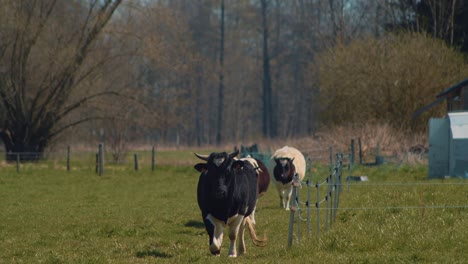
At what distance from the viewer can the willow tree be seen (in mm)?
42000

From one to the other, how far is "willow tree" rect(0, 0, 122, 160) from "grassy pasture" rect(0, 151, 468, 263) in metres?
13.2

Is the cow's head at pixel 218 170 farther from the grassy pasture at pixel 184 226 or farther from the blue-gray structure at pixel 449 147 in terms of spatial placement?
the blue-gray structure at pixel 449 147

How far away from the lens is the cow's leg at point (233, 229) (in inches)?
505

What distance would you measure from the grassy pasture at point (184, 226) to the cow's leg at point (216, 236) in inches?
7.9

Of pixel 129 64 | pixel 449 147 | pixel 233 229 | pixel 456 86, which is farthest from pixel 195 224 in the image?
pixel 129 64

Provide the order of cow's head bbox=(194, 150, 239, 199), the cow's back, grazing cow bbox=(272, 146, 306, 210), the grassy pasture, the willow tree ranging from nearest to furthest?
the grassy pasture, cow's head bbox=(194, 150, 239, 199), grazing cow bbox=(272, 146, 306, 210), the cow's back, the willow tree

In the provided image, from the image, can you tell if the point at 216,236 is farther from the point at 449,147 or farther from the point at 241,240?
the point at 449,147

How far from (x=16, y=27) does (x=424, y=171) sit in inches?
885

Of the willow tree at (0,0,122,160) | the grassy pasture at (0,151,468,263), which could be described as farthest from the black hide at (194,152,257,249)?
the willow tree at (0,0,122,160)

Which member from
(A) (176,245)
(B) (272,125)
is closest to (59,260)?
(A) (176,245)

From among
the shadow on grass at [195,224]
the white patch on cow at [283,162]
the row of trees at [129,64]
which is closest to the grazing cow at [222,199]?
the shadow on grass at [195,224]

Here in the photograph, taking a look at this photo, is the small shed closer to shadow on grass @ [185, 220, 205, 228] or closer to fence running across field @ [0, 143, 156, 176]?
fence running across field @ [0, 143, 156, 176]

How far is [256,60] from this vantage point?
93875mm

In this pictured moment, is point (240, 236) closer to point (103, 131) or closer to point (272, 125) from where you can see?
point (103, 131)
